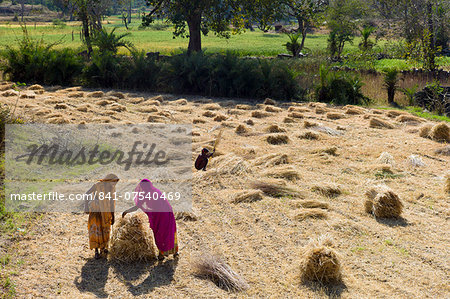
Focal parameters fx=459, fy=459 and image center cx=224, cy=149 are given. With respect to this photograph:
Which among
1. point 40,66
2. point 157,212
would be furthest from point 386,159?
point 40,66

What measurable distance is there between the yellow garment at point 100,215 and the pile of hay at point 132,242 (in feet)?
0.49

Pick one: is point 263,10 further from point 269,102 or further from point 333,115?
point 333,115

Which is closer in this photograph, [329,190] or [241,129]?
[329,190]

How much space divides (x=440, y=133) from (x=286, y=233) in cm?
598

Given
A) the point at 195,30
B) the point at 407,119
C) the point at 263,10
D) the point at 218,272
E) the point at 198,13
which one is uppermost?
the point at 263,10

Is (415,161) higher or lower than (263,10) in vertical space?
lower

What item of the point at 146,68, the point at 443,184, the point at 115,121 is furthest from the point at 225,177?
the point at 146,68

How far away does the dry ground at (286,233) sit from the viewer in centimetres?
455

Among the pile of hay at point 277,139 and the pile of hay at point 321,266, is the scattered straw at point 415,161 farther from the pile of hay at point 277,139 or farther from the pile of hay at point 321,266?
the pile of hay at point 321,266

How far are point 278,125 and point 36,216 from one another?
21.6 ft

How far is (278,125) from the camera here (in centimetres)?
1108

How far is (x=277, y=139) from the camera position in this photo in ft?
32.3

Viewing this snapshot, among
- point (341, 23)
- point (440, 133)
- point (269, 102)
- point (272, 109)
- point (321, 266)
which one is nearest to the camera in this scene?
point (321, 266)

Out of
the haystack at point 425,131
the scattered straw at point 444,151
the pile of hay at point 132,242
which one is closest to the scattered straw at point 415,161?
the scattered straw at point 444,151
